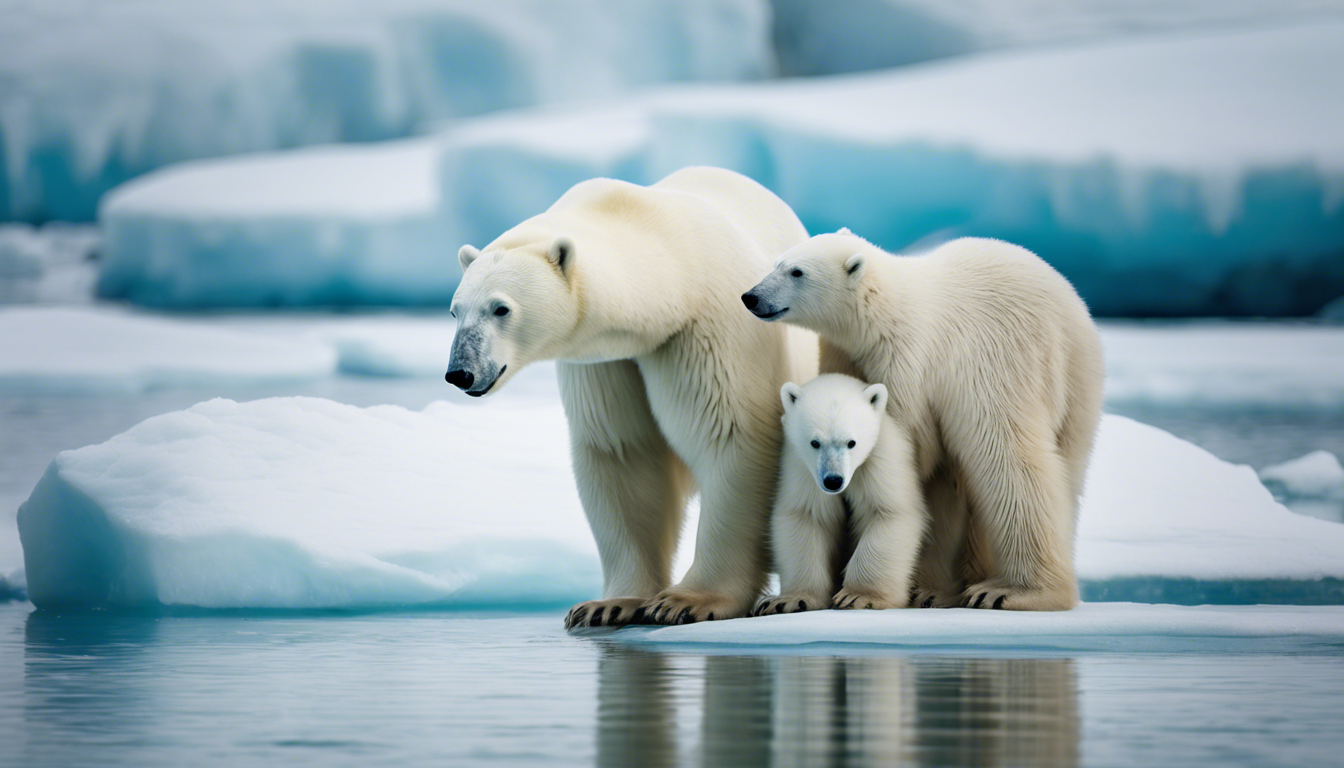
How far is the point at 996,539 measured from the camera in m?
4.48

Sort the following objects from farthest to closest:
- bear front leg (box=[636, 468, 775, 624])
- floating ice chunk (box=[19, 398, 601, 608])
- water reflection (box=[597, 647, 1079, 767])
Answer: floating ice chunk (box=[19, 398, 601, 608])
bear front leg (box=[636, 468, 775, 624])
water reflection (box=[597, 647, 1079, 767])

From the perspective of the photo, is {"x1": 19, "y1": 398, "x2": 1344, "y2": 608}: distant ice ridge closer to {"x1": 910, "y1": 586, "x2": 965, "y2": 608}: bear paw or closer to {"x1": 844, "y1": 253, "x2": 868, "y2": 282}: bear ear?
{"x1": 910, "y1": 586, "x2": 965, "y2": 608}: bear paw

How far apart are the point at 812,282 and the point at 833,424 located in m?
0.51

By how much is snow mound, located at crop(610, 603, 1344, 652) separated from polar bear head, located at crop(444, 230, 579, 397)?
894 mm

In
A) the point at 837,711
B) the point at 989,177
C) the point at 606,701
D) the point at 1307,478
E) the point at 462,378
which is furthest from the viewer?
the point at 989,177

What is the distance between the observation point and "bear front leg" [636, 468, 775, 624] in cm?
452

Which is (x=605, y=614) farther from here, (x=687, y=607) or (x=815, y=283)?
(x=815, y=283)

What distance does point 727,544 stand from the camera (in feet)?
14.9

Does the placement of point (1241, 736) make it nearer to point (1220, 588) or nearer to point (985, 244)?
point (985, 244)

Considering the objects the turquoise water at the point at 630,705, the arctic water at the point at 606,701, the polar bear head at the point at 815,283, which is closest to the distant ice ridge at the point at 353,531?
the arctic water at the point at 606,701

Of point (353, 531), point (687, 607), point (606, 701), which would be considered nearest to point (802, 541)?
point (687, 607)

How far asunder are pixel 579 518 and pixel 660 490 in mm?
1123

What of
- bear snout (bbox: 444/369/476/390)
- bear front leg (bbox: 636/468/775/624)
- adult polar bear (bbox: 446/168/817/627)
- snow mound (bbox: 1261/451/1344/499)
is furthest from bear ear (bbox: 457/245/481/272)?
snow mound (bbox: 1261/451/1344/499)

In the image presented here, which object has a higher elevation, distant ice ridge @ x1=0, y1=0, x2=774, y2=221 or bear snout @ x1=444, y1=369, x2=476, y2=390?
distant ice ridge @ x1=0, y1=0, x2=774, y2=221
